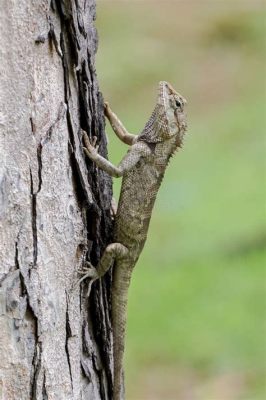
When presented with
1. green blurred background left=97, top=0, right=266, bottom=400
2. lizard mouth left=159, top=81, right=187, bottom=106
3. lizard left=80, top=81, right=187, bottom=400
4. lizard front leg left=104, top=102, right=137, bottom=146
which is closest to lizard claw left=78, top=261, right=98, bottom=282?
lizard left=80, top=81, right=187, bottom=400

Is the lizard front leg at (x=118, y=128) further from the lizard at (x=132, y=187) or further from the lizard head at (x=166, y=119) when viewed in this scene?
the lizard head at (x=166, y=119)

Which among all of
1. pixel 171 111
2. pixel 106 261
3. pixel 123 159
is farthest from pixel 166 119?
pixel 106 261

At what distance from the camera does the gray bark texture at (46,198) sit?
3586 mm

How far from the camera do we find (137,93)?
74.7 ft

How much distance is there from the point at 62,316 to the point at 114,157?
13.2 meters

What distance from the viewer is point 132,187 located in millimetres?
5023

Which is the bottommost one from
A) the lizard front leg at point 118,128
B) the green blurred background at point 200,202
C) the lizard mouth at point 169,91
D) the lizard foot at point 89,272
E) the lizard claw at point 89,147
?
the lizard foot at point 89,272

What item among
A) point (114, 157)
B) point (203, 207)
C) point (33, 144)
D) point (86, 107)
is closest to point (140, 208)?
point (86, 107)

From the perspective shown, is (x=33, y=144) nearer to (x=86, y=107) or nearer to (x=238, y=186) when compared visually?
(x=86, y=107)

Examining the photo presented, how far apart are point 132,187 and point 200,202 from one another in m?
10.1

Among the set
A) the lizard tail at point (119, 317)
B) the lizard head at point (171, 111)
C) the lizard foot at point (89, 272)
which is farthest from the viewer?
the lizard head at point (171, 111)

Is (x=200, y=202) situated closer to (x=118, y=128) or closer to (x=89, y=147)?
(x=118, y=128)

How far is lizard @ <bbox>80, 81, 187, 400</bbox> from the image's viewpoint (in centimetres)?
441

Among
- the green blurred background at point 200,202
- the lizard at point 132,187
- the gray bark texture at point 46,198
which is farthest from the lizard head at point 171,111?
the green blurred background at point 200,202
